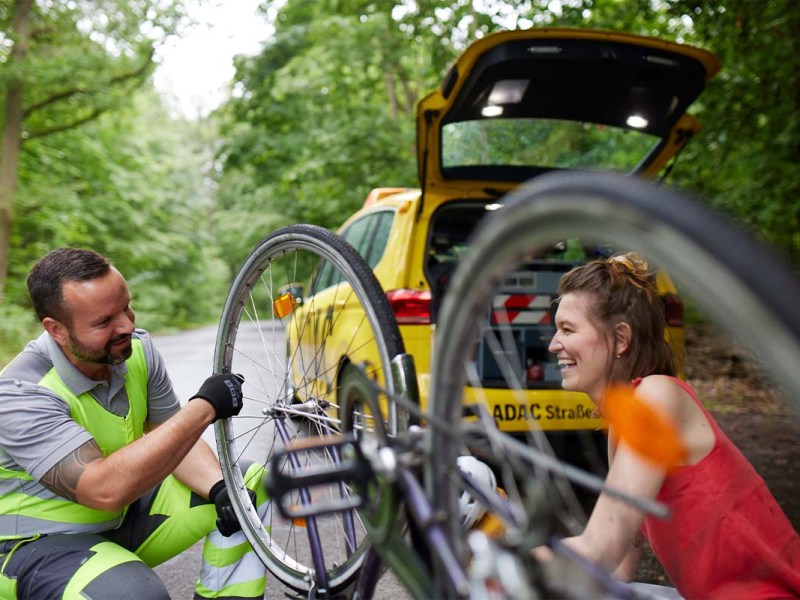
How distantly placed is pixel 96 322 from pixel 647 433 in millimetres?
1560

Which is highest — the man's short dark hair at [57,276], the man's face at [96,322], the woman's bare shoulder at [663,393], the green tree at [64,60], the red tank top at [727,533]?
the green tree at [64,60]

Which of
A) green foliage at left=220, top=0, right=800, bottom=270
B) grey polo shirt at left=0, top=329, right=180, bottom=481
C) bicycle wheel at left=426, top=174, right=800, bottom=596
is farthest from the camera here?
green foliage at left=220, top=0, right=800, bottom=270

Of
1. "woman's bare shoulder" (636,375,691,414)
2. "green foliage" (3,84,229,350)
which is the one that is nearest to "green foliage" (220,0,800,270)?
"woman's bare shoulder" (636,375,691,414)

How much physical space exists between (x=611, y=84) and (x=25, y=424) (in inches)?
119

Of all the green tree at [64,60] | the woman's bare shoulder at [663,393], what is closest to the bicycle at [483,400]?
the woman's bare shoulder at [663,393]

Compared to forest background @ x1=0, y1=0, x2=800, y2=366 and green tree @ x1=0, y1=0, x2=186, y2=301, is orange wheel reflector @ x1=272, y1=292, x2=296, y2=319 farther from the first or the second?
green tree @ x1=0, y1=0, x2=186, y2=301

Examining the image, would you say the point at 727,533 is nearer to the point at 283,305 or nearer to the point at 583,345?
the point at 583,345

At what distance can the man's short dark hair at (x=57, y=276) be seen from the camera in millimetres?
2027

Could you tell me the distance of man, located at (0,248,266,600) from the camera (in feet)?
5.98

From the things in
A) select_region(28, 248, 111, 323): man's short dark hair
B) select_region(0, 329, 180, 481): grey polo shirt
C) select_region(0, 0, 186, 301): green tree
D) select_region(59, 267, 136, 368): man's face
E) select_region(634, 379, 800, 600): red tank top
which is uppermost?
select_region(0, 0, 186, 301): green tree

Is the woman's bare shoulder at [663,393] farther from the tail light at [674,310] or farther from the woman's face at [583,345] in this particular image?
the tail light at [674,310]

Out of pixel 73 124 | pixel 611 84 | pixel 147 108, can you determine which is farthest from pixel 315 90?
pixel 147 108

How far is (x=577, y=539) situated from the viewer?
1288 millimetres

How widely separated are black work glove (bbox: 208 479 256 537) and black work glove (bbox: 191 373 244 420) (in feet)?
1.48
